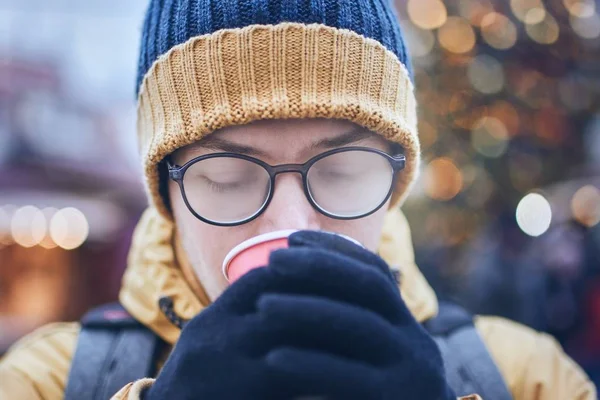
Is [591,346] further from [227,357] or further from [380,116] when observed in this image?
[227,357]

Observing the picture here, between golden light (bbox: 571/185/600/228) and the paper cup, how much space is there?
4.75m

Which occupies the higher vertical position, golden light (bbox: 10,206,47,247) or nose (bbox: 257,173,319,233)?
nose (bbox: 257,173,319,233)

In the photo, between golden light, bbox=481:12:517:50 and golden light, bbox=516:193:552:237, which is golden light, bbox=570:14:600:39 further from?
golden light, bbox=516:193:552:237

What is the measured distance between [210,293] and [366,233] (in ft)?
1.37

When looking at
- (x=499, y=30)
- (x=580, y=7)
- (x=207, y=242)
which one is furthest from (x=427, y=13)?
(x=207, y=242)

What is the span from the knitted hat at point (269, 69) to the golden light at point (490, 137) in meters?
3.49

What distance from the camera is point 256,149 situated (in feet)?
4.20

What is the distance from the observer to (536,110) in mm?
4621

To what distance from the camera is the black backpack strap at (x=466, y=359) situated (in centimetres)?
146

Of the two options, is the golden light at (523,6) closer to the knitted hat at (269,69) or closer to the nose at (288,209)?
the knitted hat at (269,69)

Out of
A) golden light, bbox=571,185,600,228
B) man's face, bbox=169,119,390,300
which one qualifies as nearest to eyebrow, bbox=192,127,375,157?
man's face, bbox=169,119,390,300

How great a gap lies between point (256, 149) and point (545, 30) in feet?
12.7

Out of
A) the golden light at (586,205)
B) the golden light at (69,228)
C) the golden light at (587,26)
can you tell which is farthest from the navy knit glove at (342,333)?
the golden light at (69,228)

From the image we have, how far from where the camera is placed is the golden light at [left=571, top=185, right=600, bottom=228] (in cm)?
505
